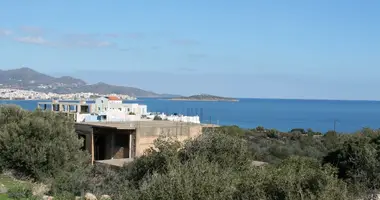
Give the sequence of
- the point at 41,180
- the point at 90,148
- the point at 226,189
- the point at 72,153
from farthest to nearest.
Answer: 1. the point at 90,148
2. the point at 72,153
3. the point at 41,180
4. the point at 226,189

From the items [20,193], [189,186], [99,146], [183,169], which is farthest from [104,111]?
[189,186]

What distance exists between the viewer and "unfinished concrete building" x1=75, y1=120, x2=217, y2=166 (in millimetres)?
38781

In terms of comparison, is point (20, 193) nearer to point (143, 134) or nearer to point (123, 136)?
point (143, 134)

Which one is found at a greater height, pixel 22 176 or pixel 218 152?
pixel 218 152

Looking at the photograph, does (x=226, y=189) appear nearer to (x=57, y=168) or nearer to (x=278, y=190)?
(x=278, y=190)

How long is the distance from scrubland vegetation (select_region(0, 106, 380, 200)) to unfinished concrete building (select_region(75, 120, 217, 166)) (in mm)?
11843

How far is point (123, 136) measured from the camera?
40188 millimetres

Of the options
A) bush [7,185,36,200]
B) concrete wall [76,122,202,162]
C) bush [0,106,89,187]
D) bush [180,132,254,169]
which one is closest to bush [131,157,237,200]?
bush [7,185,36,200]

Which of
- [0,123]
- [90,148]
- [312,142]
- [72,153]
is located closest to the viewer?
[72,153]

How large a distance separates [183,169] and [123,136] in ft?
98.8

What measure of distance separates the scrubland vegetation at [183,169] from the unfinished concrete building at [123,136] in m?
11.8

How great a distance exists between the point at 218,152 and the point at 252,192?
24.4ft

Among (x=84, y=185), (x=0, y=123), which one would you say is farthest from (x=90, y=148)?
(x=84, y=185)

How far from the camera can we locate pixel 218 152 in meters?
18.8
